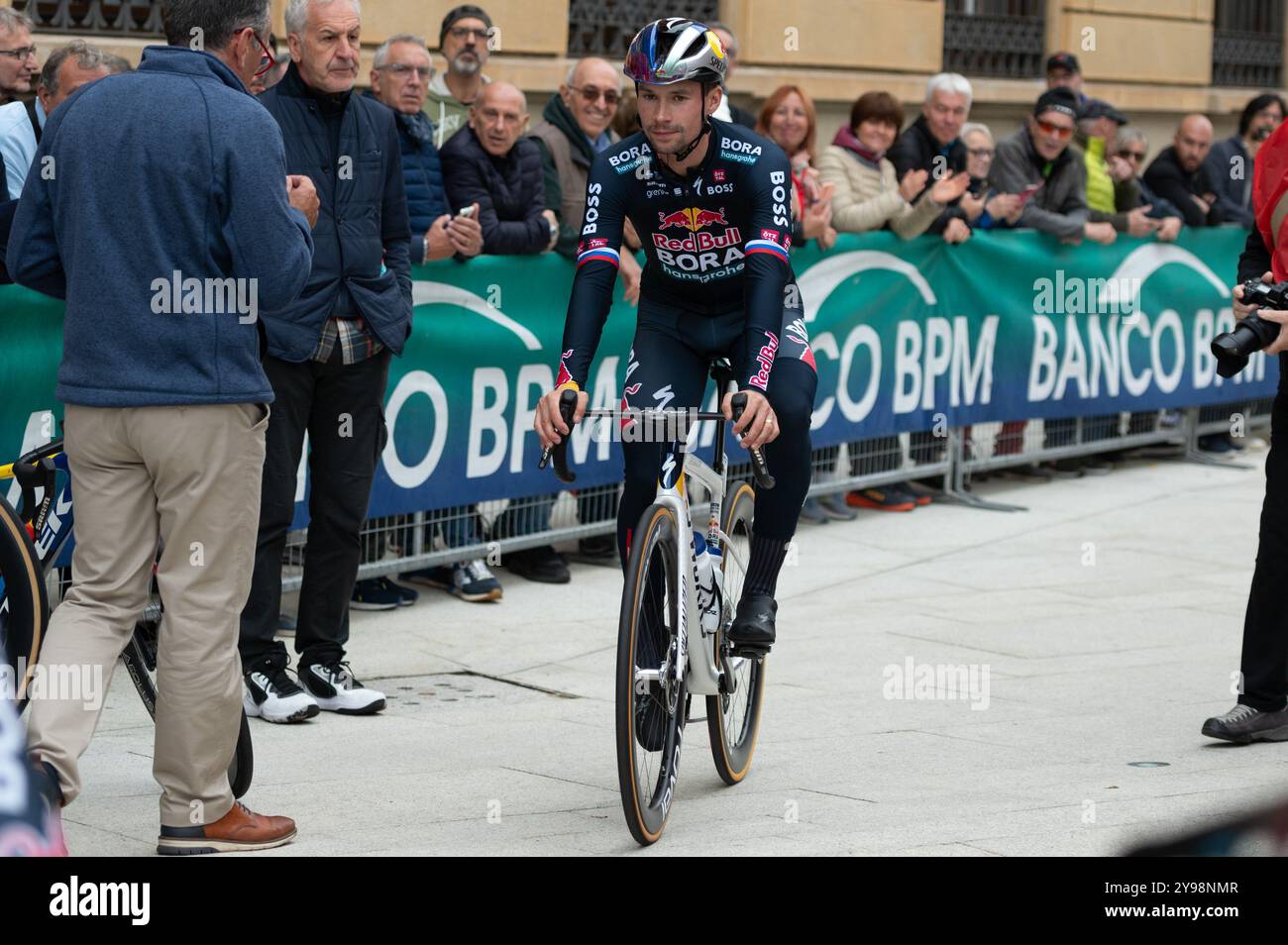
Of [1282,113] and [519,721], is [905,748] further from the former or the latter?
[1282,113]

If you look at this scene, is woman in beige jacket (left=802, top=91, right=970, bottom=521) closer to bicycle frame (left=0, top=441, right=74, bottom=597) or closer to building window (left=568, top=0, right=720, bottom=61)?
building window (left=568, top=0, right=720, bottom=61)

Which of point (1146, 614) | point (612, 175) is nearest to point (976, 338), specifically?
point (1146, 614)

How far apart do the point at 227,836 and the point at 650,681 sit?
49.1 inches

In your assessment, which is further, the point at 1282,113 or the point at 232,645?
the point at 1282,113

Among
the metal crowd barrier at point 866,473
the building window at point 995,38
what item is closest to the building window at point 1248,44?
the building window at point 995,38

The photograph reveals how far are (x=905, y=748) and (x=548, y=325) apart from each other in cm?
347

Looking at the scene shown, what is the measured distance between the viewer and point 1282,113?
1491 cm

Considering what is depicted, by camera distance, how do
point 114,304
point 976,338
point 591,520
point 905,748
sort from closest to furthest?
point 114,304, point 905,748, point 591,520, point 976,338

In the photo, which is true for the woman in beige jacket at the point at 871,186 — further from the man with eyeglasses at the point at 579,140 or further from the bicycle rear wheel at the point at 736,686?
the bicycle rear wheel at the point at 736,686

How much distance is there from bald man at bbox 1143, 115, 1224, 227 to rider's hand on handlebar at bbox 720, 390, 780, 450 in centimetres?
945

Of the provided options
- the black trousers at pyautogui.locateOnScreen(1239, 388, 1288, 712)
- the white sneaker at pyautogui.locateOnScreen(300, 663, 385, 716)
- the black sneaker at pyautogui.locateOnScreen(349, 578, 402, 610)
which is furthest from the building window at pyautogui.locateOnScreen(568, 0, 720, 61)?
the black trousers at pyautogui.locateOnScreen(1239, 388, 1288, 712)

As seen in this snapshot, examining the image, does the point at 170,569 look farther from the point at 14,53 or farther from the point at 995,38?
the point at 995,38

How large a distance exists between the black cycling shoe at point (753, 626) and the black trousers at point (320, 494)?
5.98ft

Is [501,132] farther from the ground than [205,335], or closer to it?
farther from the ground
